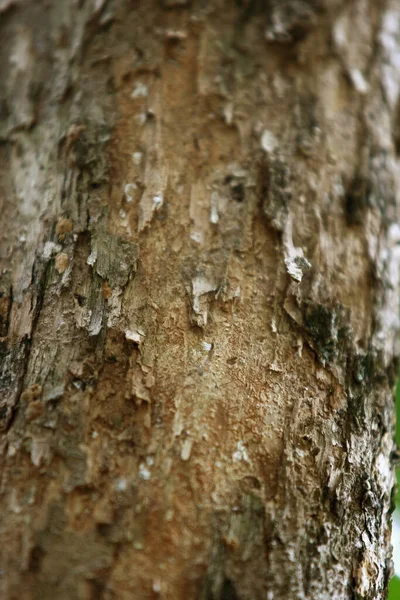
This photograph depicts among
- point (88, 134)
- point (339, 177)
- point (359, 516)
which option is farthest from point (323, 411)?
point (88, 134)

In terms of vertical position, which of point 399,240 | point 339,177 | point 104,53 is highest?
point 104,53

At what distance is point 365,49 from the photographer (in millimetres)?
1103

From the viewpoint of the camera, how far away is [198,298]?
36.6 inches

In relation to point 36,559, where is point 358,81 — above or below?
above

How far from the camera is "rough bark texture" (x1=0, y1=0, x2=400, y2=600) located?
2.69 ft

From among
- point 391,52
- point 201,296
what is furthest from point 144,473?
point 391,52

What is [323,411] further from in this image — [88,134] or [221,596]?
[88,134]

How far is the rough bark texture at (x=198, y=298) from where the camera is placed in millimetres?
819

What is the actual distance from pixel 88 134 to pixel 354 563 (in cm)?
83

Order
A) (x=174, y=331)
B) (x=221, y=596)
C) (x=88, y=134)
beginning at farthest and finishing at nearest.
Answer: (x=88, y=134) < (x=174, y=331) < (x=221, y=596)

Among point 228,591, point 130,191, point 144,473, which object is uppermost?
point 130,191

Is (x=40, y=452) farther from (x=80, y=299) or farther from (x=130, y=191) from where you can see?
(x=130, y=191)

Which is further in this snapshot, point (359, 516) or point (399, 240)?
point (399, 240)

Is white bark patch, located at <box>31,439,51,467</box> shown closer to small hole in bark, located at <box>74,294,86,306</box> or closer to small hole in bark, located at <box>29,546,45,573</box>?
small hole in bark, located at <box>29,546,45,573</box>
